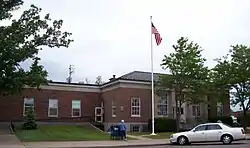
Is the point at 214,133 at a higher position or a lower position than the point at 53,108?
lower

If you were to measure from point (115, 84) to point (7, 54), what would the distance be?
16.2 meters

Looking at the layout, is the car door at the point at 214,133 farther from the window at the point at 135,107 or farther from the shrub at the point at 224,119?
the shrub at the point at 224,119

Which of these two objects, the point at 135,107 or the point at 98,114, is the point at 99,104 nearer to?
the point at 98,114

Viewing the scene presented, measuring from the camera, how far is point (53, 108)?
40.1m

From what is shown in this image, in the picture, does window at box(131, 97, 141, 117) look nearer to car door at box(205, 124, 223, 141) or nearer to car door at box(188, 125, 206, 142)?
car door at box(188, 125, 206, 142)

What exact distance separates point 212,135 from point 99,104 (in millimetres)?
20094

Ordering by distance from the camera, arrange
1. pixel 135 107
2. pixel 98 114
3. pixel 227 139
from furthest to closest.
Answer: pixel 98 114 → pixel 135 107 → pixel 227 139

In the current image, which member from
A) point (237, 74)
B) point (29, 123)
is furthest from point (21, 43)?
point (237, 74)

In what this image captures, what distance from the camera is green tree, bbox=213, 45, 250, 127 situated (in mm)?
35938

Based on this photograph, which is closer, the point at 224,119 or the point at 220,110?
the point at 224,119

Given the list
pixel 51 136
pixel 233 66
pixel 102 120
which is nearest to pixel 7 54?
pixel 51 136

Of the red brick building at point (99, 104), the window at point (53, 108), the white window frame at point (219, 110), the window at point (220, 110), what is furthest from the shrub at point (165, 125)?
the window at point (53, 108)

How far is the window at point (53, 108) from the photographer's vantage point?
3994cm

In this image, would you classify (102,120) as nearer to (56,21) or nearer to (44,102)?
(44,102)
